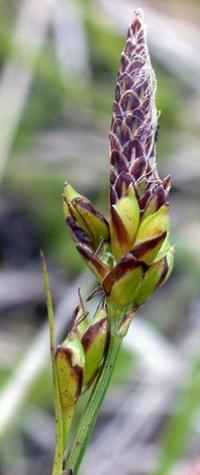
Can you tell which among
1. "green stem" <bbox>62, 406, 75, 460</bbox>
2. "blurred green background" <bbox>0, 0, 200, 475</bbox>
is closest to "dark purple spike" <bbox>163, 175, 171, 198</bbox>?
"green stem" <bbox>62, 406, 75, 460</bbox>


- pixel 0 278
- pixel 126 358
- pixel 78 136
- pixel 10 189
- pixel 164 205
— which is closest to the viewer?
pixel 164 205

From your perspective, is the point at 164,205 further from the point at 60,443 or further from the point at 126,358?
the point at 126,358

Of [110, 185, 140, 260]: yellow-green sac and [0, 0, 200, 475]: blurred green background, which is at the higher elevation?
[110, 185, 140, 260]: yellow-green sac

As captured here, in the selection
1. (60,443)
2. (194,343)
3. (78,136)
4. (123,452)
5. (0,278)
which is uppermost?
(60,443)

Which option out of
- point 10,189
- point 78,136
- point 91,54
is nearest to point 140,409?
point 10,189

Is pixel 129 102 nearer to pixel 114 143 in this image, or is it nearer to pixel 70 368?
pixel 114 143

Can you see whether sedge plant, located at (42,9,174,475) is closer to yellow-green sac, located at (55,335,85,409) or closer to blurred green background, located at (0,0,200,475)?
yellow-green sac, located at (55,335,85,409)
